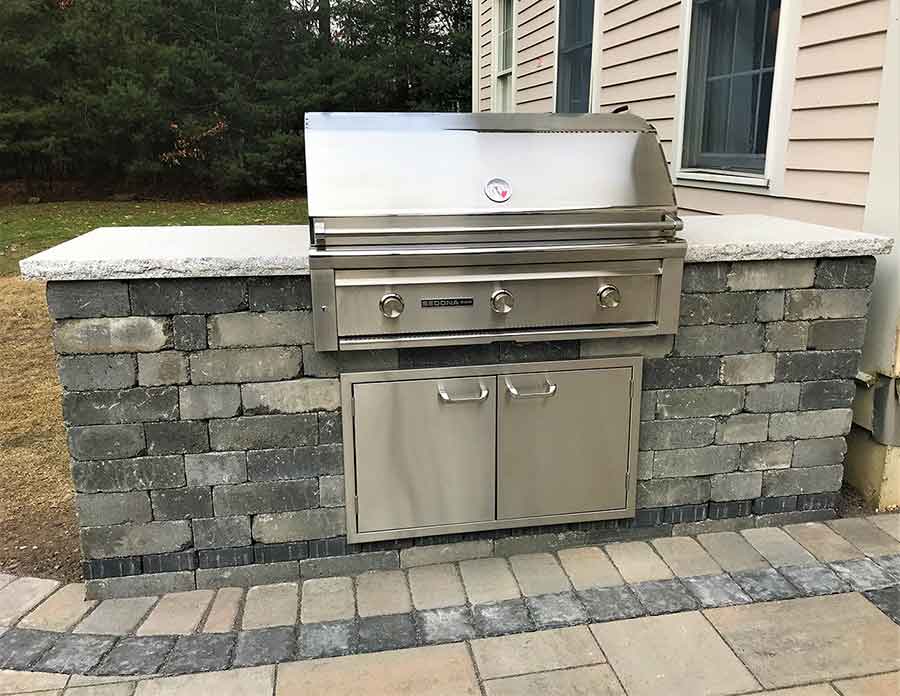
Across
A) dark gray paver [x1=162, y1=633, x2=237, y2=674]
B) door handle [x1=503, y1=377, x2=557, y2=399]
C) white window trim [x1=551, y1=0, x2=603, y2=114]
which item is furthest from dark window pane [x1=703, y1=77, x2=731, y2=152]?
dark gray paver [x1=162, y1=633, x2=237, y2=674]

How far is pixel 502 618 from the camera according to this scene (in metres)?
2.16

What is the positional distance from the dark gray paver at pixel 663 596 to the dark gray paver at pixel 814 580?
352mm

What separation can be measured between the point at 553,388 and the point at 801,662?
0.98 metres

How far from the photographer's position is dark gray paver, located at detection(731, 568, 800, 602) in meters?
2.26

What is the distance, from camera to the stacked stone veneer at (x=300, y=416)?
213 cm

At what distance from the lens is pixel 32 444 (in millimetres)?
3381

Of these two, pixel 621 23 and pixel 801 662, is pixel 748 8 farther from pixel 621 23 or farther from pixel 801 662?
pixel 801 662

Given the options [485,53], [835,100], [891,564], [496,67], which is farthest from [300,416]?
[485,53]

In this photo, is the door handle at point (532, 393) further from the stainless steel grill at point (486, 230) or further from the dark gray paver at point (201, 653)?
the dark gray paver at point (201, 653)

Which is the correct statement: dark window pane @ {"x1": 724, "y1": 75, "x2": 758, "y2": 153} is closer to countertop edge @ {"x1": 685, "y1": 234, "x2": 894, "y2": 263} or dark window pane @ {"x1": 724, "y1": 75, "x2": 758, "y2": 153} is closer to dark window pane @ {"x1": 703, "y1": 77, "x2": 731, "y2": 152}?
dark window pane @ {"x1": 703, "y1": 77, "x2": 731, "y2": 152}

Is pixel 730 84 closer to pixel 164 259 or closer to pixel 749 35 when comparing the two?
pixel 749 35

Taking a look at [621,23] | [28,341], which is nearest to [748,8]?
[621,23]

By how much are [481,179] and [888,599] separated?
1716mm

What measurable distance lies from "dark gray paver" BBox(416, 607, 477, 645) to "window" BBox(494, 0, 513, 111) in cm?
717
